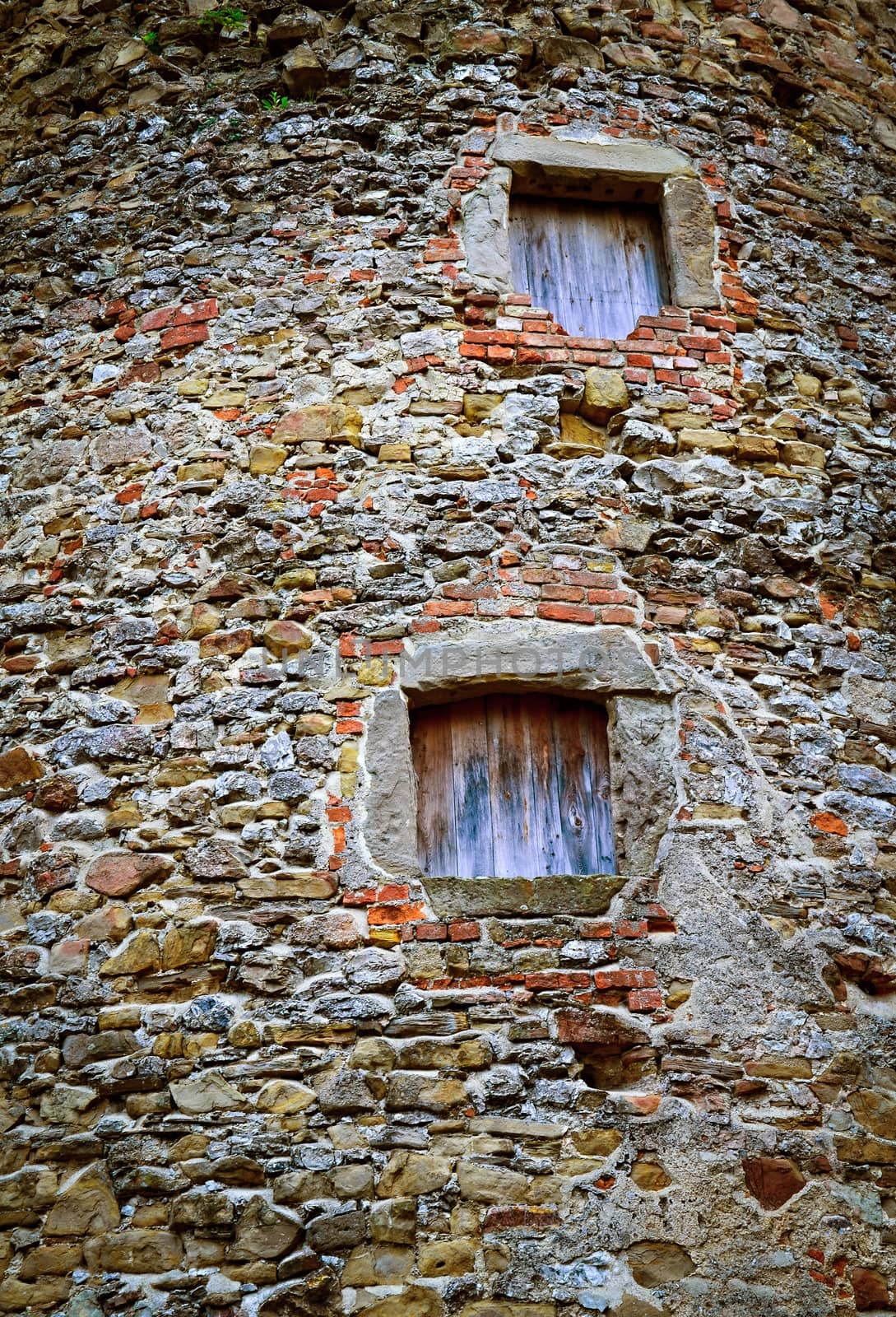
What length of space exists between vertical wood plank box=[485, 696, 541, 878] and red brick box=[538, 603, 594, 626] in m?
0.33

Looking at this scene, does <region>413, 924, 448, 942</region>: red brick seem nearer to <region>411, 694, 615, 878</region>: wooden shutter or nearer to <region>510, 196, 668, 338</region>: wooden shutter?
<region>411, 694, 615, 878</region>: wooden shutter

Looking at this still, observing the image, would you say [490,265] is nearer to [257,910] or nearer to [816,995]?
[257,910]

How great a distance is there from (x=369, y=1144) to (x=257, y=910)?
81 cm

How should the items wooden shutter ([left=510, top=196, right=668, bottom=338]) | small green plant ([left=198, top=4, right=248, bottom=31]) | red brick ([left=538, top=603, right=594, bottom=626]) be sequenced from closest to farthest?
red brick ([left=538, top=603, right=594, bottom=626]) → wooden shutter ([left=510, top=196, right=668, bottom=338]) → small green plant ([left=198, top=4, right=248, bottom=31])

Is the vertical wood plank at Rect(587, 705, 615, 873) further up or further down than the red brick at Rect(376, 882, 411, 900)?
further up

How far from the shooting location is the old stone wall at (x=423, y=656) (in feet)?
11.9

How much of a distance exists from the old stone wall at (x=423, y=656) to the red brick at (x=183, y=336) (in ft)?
0.11

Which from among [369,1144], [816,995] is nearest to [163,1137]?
[369,1144]

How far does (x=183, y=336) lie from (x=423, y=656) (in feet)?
5.95

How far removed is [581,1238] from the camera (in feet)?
11.6

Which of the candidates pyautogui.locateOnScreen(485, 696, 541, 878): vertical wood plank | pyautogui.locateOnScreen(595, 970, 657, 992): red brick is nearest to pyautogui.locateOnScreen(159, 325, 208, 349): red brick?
pyautogui.locateOnScreen(485, 696, 541, 878): vertical wood plank

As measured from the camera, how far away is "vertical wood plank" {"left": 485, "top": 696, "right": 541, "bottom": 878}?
4.24 meters

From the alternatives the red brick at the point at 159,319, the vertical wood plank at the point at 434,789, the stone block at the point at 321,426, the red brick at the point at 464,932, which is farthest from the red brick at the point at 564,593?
the red brick at the point at 159,319

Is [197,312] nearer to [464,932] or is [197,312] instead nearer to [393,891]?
[393,891]
